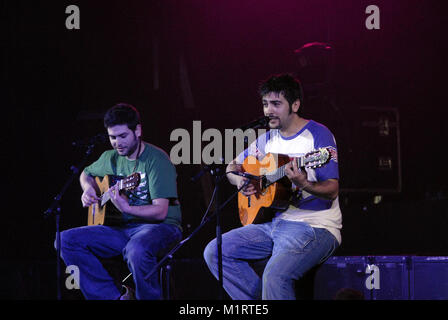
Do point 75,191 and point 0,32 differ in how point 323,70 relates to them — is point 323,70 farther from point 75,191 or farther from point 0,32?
point 0,32

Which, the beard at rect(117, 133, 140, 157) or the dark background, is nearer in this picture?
the beard at rect(117, 133, 140, 157)

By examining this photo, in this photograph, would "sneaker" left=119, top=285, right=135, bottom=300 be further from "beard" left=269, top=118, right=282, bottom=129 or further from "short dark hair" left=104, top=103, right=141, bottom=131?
"beard" left=269, top=118, right=282, bottom=129

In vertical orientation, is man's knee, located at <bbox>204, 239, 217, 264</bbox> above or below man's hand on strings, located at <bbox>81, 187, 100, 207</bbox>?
below

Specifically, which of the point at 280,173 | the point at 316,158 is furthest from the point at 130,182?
the point at 316,158

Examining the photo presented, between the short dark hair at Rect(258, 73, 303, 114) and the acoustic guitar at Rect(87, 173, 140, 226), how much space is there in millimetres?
1244

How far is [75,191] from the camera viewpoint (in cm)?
638

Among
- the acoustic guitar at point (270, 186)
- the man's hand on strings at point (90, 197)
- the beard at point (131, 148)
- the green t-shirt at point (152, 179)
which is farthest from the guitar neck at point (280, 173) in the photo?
the man's hand on strings at point (90, 197)

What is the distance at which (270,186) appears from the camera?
4.28 metres

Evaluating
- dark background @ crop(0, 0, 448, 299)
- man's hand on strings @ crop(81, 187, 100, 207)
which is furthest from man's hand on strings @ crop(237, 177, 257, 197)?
dark background @ crop(0, 0, 448, 299)

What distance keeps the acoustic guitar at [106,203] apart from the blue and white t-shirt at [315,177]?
1.22m

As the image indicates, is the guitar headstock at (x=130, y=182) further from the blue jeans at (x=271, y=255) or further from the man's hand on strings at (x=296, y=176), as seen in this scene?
the man's hand on strings at (x=296, y=176)

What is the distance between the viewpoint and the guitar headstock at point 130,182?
14.9 feet

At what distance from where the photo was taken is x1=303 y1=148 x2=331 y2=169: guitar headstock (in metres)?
3.81

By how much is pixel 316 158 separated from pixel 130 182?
5.16 feet
